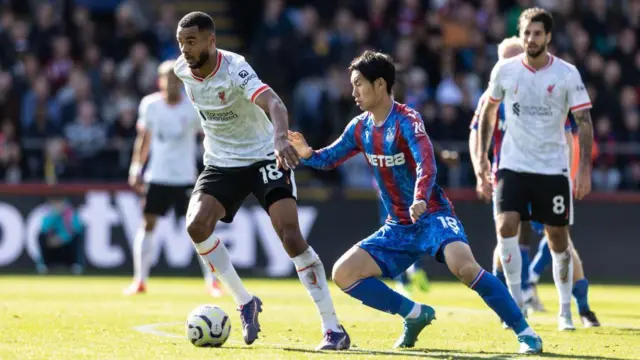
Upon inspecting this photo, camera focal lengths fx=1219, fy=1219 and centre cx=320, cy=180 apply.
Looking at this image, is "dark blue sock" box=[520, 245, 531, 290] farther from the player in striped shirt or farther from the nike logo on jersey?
the nike logo on jersey

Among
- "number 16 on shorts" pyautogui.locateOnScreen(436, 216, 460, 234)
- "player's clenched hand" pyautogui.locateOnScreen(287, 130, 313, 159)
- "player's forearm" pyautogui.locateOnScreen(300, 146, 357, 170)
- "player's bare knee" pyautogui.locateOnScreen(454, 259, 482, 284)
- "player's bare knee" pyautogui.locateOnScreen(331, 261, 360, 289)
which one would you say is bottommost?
"player's bare knee" pyautogui.locateOnScreen(331, 261, 360, 289)

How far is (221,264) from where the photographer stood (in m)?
9.23

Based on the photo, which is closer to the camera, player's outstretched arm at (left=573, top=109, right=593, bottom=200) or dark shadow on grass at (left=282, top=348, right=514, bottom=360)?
dark shadow on grass at (left=282, top=348, right=514, bottom=360)

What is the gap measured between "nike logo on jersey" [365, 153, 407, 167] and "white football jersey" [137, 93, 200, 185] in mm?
6500

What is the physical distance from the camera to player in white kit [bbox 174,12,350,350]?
871 centimetres

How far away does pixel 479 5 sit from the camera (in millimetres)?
23719

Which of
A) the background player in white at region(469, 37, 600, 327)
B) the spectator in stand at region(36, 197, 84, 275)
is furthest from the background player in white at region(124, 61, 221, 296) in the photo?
the background player in white at region(469, 37, 600, 327)

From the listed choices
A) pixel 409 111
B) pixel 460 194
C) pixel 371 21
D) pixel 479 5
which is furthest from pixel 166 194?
pixel 479 5

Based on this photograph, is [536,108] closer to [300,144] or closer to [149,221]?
[300,144]

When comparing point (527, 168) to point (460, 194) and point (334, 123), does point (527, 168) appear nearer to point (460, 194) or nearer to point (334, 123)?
point (460, 194)

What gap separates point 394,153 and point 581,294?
10.7ft

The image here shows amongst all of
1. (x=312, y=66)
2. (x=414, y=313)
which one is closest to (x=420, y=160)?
(x=414, y=313)

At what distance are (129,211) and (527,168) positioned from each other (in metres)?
9.46

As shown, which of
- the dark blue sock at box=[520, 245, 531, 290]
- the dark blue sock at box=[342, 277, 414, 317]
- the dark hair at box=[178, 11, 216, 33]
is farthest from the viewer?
the dark blue sock at box=[520, 245, 531, 290]
